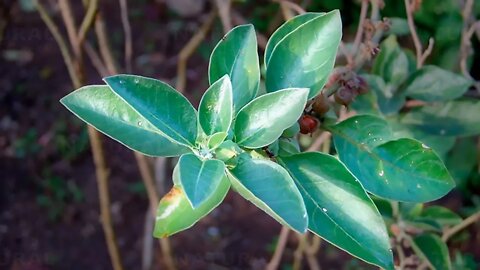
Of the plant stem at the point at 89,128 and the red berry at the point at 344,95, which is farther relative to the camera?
the plant stem at the point at 89,128

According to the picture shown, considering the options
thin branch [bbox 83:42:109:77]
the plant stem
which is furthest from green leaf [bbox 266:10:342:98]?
thin branch [bbox 83:42:109:77]

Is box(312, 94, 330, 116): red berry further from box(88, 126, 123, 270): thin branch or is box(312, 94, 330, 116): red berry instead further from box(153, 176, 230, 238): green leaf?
box(88, 126, 123, 270): thin branch

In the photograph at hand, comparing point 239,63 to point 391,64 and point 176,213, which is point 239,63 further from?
point 391,64

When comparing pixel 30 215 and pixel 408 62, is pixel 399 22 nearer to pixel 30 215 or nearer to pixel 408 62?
pixel 408 62

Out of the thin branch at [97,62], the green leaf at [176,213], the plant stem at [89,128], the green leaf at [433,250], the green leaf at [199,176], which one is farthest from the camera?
the thin branch at [97,62]

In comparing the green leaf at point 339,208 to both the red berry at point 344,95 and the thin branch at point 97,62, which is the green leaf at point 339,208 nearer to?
the red berry at point 344,95

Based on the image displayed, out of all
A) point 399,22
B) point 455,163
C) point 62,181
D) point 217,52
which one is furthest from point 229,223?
point 217,52

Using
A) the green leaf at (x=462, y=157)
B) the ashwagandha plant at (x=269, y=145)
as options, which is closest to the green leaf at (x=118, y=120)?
the ashwagandha plant at (x=269, y=145)
